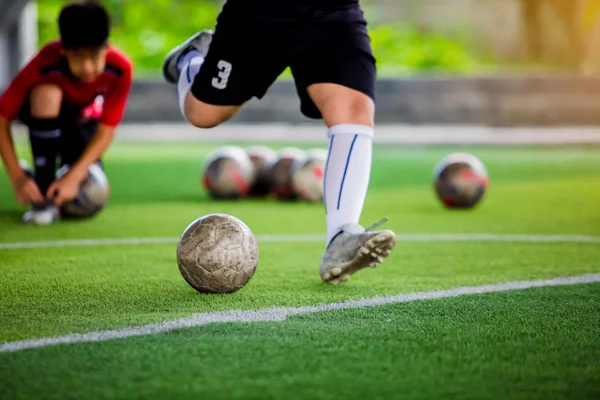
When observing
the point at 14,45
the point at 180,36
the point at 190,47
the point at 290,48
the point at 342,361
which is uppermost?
the point at 290,48

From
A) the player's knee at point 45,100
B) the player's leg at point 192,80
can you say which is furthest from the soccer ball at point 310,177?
the player's leg at point 192,80

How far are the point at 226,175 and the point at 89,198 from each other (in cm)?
166

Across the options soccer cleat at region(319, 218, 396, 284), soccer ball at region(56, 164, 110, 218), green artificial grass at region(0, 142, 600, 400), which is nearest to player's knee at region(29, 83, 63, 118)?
soccer ball at region(56, 164, 110, 218)

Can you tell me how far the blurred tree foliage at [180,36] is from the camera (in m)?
21.9

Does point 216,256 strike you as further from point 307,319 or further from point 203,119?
point 203,119

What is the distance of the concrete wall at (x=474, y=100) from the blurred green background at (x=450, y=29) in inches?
200

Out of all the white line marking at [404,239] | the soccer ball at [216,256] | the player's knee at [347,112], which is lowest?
the white line marking at [404,239]

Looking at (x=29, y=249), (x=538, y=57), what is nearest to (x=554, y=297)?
(x=29, y=249)

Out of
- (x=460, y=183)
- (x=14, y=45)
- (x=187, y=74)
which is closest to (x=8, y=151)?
(x=187, y=74)

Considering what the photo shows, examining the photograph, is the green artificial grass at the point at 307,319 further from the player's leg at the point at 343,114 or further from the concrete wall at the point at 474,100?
the concrete wall at the point at 474,100

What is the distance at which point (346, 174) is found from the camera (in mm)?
4398

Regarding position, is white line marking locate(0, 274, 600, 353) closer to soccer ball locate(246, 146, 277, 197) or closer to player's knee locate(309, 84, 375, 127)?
player's knee locate(309, 84, 375, 127)

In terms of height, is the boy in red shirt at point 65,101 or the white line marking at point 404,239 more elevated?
the boy in red shirt at point 65,101

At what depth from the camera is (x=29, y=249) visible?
5504mm
